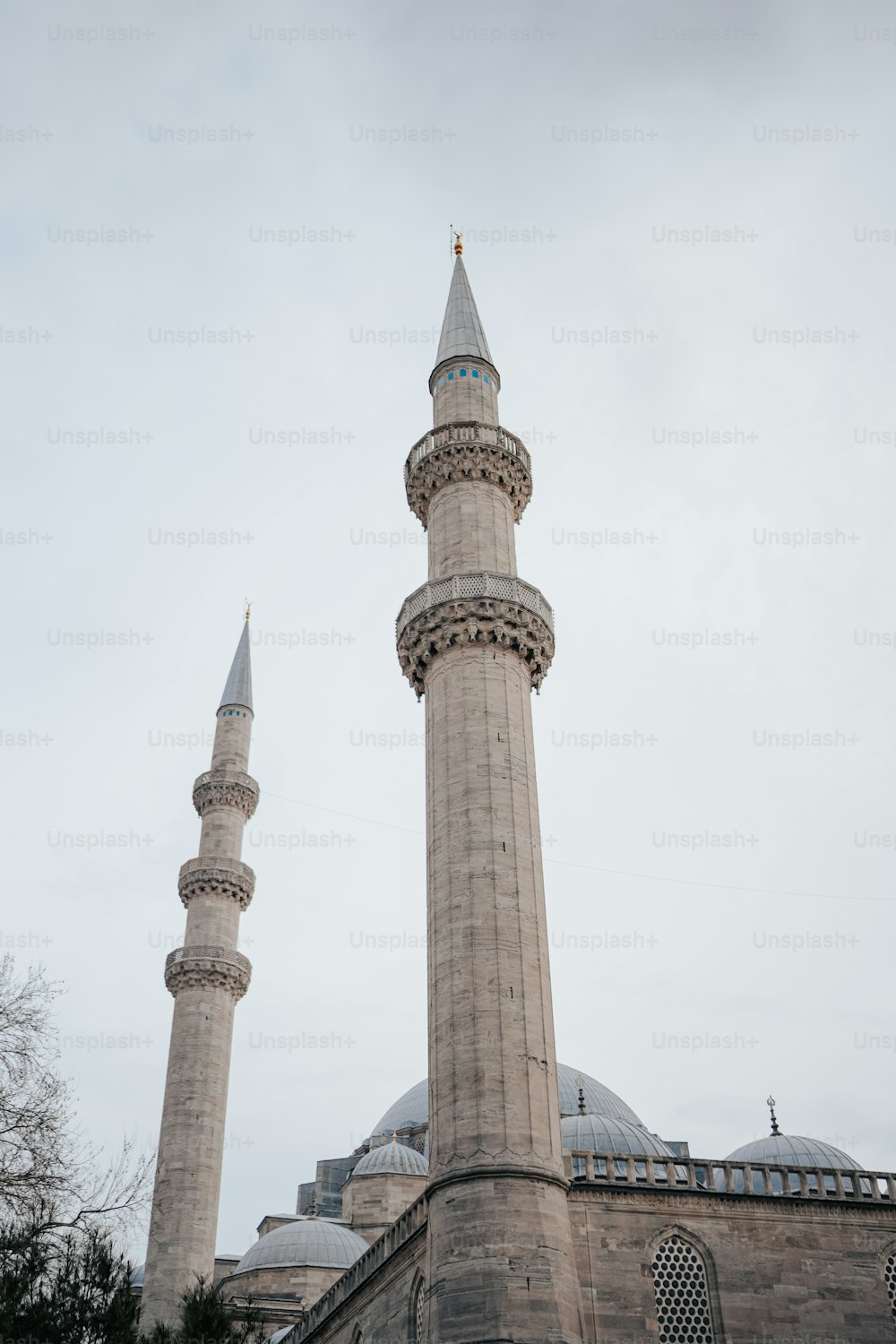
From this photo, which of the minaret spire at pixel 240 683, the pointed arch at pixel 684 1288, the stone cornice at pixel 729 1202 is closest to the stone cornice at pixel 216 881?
the minaret spire at pixel 240 683

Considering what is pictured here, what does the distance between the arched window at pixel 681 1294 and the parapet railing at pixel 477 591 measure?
37.1ft

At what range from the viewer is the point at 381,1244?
22.6 meters

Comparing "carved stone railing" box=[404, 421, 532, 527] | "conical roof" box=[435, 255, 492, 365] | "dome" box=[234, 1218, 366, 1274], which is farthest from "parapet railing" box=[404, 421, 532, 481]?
"dome" box=[234, 1218, 366, 1274]

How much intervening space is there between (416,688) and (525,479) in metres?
5.41

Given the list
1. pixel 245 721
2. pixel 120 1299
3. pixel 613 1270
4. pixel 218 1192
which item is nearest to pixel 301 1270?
pixel 218 1192

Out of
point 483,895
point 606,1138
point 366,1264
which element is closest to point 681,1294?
point 366,1264

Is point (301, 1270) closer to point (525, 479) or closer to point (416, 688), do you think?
point (416, 688)

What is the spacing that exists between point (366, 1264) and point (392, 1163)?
1708 centimetres

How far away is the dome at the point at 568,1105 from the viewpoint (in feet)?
117

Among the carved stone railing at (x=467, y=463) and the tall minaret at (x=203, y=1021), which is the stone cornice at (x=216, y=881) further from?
the carved stone railing at (x=467, y=463)

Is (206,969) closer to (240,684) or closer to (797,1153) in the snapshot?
(240,684)

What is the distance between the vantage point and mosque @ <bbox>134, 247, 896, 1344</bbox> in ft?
59.2

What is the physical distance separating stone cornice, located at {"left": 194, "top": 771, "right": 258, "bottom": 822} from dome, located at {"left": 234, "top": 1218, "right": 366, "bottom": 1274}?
12.6 m

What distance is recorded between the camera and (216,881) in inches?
1506
